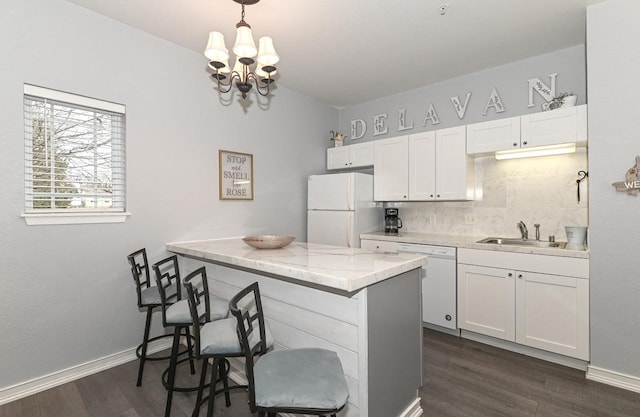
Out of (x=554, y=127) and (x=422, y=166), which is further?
(x=422, y=166)

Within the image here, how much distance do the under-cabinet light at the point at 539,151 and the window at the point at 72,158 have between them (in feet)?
11.7

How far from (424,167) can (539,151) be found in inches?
42.3

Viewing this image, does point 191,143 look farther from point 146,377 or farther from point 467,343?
point 467,343

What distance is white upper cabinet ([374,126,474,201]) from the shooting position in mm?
3328

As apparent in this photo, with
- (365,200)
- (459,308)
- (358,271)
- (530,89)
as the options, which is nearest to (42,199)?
(358,271)

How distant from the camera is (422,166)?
359 cm

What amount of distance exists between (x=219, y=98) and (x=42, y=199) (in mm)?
1760

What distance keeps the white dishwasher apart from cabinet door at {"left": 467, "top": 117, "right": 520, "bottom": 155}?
1.07m

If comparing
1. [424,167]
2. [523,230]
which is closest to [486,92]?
[424,167]

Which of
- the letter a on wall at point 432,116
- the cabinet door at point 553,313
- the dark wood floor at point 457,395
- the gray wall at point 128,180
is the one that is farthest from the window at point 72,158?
the cabinet door at point 553,313

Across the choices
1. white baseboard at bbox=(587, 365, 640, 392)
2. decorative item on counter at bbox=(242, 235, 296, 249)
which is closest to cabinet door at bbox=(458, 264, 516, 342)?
white baseboard at bbox=(587, 365, 640, 392)

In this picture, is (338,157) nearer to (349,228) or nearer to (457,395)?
(349,228)

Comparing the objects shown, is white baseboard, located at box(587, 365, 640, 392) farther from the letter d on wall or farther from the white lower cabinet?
the letter d on wall

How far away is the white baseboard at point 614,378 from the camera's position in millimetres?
2238
